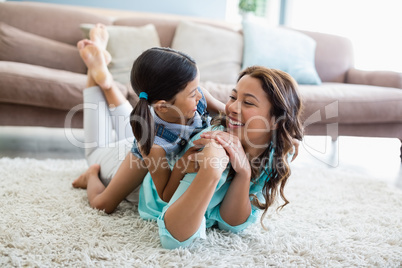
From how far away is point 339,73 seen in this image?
297cm

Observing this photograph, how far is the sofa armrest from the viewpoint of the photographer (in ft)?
8.25

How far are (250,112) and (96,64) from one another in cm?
94

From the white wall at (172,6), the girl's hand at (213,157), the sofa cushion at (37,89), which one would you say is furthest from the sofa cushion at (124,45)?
the white wall at (172,6)

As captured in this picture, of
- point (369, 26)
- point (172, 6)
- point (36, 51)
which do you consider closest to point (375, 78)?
point (369, 26)

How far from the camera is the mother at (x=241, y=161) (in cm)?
100

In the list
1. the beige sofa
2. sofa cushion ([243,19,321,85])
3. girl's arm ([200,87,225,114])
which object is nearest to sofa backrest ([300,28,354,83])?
the beige sofa

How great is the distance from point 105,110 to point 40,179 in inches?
16.4

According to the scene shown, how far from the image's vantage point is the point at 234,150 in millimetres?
1055

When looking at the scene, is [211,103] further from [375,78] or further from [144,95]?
[375,78]

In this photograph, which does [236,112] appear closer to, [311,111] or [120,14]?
[311,111]

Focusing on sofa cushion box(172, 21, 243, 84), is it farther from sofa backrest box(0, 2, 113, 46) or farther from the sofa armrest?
the sofa armrest

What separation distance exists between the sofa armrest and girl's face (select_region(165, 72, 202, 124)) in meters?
1.92

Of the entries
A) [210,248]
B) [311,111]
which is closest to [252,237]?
[210,248]

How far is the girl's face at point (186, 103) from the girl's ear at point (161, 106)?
0.02 metres
